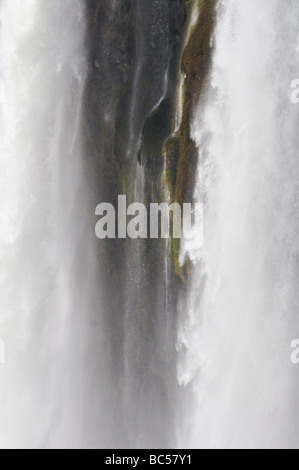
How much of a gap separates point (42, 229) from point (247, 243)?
295 cm

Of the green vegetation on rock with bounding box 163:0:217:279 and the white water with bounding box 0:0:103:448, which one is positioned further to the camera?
the white water with bounding box 0:0:103:448

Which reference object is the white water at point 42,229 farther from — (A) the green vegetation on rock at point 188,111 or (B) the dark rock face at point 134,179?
(A) the green vegetation on rock at point 188,111

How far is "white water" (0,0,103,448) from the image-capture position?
693 centimetres

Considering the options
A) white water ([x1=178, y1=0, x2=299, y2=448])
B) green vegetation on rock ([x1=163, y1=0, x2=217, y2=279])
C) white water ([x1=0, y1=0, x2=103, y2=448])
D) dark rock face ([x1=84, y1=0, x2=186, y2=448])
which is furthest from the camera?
white water ([x1=0, y1=0, x2=103, y2=448])

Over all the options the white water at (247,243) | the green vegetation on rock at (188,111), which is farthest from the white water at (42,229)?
the white water at (247,243)

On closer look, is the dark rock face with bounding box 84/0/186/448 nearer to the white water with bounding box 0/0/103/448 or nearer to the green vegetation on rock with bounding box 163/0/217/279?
the green vegetation on rock with bounding box 163/0/217/279

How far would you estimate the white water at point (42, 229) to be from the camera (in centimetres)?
693

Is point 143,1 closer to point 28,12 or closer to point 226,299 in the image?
point 28,12

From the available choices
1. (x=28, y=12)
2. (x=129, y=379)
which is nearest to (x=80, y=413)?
(x=129, y=379)

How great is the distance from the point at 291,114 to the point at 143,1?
2.57m

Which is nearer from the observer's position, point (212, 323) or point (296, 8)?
point (296, 8)

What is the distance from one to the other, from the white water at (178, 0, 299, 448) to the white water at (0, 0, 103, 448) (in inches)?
70.1

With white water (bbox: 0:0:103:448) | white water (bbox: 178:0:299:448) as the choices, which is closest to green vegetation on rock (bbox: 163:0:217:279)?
white water (bbox: 178:0:299:448)

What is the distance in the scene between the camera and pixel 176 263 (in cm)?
700
